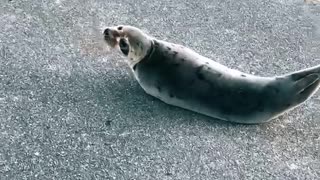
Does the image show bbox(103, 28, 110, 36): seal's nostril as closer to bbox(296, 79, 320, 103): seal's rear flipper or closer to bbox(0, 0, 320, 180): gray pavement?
bbox(0, 0, 320, 180): gray pavement

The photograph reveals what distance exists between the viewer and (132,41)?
9.36 feet

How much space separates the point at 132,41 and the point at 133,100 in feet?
1.03

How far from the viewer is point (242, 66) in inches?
121

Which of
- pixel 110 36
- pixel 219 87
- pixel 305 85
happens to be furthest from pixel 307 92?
pixel 110 36

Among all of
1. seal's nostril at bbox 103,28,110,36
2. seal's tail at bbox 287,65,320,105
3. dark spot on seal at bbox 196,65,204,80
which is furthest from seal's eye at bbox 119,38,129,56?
seal's tail at bbox 287,65,320,105

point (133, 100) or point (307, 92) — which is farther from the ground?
point (307, 92)

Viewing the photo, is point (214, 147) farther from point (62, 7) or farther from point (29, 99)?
point (62, 7)

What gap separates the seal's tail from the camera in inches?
104

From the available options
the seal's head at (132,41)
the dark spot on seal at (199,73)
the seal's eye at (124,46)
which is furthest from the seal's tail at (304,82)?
the seal's eye at (124,46)

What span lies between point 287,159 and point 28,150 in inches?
47.8

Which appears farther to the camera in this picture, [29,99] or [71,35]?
[71,35]

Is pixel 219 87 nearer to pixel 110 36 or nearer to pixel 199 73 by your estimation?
pixel 199 73

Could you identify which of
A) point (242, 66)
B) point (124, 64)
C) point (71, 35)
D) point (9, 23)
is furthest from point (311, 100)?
point (9, 23)

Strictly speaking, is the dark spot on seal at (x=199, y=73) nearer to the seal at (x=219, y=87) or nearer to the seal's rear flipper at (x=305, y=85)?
the seal at (x=219, y=87)
